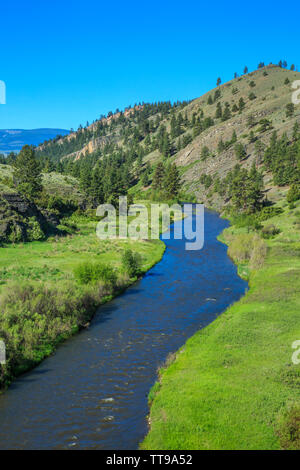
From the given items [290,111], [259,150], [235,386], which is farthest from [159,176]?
[235,386]

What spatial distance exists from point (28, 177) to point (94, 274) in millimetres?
68667

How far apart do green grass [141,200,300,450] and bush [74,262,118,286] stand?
14.3 m

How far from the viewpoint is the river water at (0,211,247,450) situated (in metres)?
18.5

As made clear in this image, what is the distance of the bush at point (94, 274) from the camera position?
1574 inches

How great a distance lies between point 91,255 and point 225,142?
13635 cm

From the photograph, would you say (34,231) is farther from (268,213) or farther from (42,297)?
(268,213)

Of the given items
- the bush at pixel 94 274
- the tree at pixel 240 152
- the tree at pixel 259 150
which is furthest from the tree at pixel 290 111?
the bush at pixel 94 274

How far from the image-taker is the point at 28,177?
324ft

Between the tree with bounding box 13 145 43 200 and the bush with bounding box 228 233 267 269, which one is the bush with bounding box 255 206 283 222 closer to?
the bush with bounding box 228 233 267 269

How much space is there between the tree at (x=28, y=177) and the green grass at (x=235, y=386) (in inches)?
2803

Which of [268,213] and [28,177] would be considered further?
[28,177]

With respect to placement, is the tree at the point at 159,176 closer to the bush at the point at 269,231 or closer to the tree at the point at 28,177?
the tree at the point at 28,177

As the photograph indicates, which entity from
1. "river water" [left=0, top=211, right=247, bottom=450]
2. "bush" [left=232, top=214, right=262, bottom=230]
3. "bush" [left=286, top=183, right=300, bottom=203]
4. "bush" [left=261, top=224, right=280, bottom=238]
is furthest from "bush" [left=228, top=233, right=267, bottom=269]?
"bush" [left=286, top=183, right=300, bottom=203]
